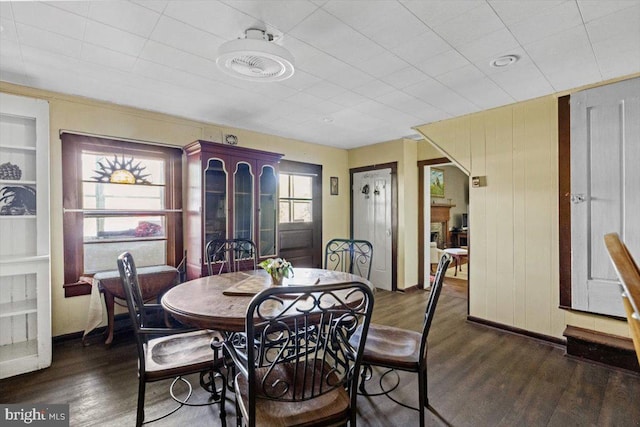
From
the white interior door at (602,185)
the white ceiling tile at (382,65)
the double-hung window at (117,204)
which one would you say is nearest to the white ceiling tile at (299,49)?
the white ceiling tile at (382,65)

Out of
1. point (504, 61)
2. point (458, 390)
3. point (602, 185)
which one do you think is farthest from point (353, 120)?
point (458, 390)

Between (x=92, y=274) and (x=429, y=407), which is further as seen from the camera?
(x=92, y=274)

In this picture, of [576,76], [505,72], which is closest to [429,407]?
[505,72]

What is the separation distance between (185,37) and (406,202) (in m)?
3.71

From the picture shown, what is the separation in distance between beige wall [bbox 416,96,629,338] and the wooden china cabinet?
2.44 m

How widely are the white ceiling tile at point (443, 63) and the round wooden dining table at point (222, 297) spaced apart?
5.56 ft

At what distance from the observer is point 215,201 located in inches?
141

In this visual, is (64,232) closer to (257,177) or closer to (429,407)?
(257,177)

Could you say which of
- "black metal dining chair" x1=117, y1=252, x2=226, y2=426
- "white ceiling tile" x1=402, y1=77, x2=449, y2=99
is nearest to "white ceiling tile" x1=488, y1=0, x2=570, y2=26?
"white ceiling tile" x1=402, y1=77, x2=449, y2=99

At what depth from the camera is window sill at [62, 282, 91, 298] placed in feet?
9.91

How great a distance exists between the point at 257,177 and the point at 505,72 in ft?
9.09

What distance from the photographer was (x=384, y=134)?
448 centimetres

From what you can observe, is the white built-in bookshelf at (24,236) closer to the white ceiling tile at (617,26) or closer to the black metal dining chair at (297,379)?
the black metal dining chair at (297,379)

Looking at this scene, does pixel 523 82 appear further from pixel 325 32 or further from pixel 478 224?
pixel 325 32
